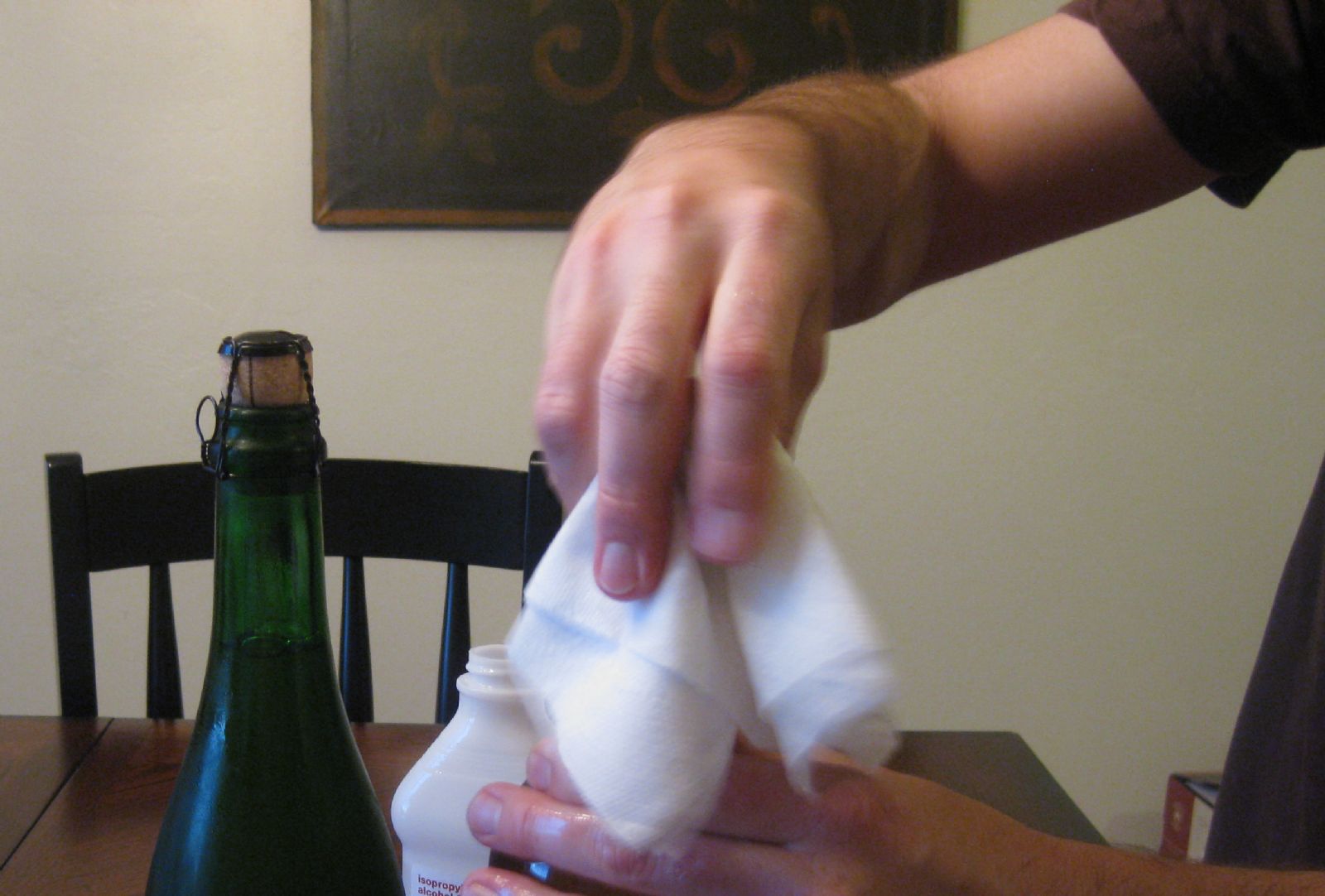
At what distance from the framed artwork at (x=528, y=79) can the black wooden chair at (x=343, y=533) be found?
0.60 metres

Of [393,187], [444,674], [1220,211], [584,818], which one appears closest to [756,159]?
[584,818]

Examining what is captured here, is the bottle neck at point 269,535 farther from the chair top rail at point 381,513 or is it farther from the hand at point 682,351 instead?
the chair top rail at point 381,513

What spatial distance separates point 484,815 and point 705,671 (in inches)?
3.8

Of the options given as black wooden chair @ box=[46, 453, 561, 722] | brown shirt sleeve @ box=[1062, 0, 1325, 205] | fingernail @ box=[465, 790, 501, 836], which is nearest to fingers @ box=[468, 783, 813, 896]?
fingernail @ box=[465, 790, 501, 836]

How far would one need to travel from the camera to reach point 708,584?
11.3 inches

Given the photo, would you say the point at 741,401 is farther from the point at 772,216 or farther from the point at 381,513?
the point at 381,513

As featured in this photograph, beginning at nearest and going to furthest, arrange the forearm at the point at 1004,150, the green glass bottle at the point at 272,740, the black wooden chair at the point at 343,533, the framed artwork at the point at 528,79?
the green glass bottle at the point at 272,740 < the forearm at the point at 1004,150 < the black wooden chair at the point at 343,533 < the framed artwork at the point at 528,79

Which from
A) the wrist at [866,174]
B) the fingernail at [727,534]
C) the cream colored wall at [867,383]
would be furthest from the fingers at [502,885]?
the cream colored wall at [867,383]

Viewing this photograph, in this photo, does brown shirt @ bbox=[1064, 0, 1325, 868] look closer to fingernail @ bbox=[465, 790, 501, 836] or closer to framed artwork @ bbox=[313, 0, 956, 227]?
fingernail @ bbox=[465, 790, 501, 836]

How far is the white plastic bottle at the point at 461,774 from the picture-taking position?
38 cm

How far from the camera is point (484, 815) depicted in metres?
0.32

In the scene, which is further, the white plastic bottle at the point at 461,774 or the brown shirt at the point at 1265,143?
the brown shirt at the point at 1265,143

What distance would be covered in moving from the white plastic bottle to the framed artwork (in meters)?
1.18

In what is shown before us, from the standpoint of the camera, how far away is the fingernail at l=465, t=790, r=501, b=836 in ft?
1.04
